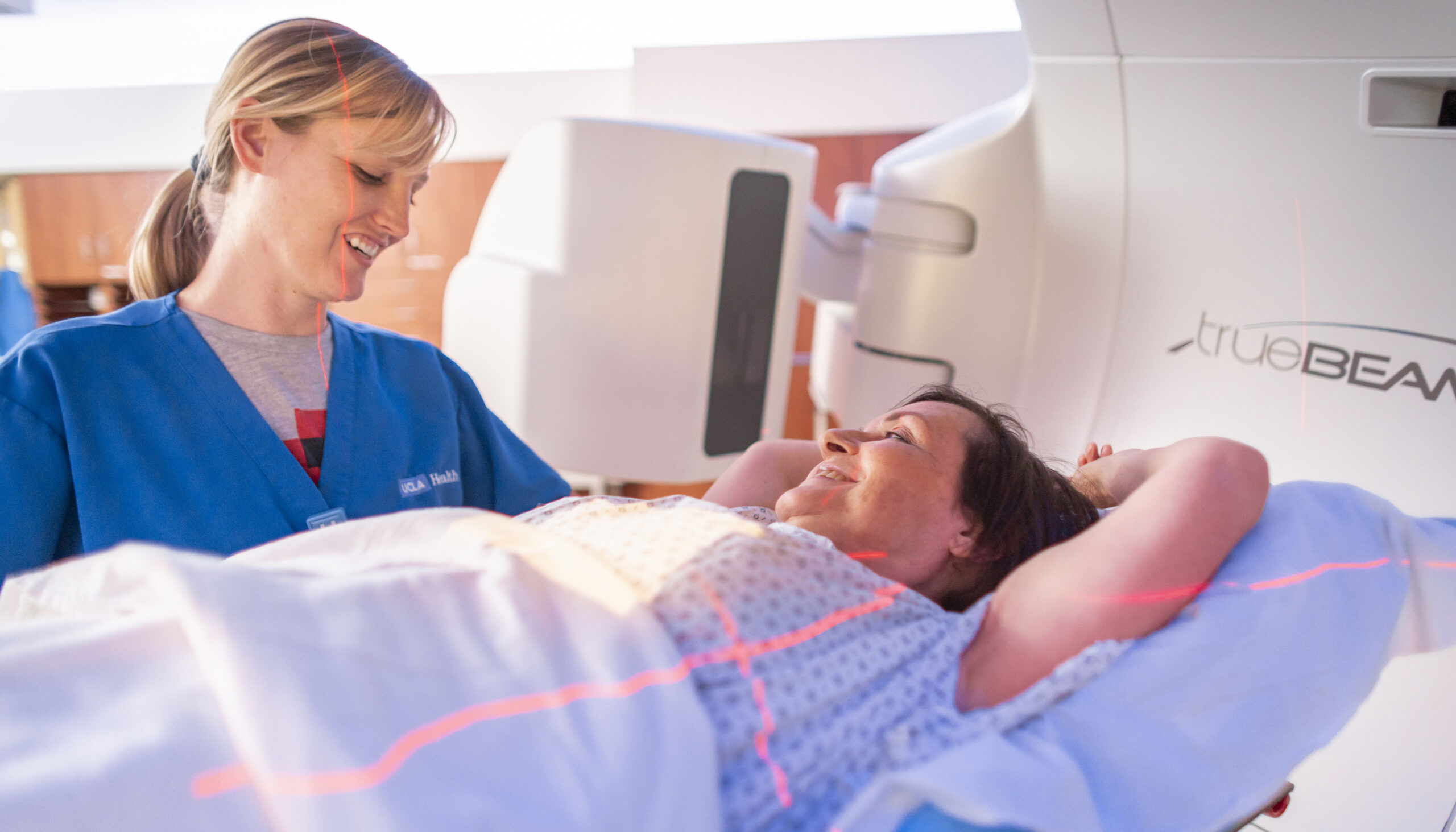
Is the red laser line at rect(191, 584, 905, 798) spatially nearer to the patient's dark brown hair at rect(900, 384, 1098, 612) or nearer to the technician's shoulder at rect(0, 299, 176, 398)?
the patient's dark brown hair at rect(900, 384, 1098, 612)

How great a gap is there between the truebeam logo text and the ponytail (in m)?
1.22

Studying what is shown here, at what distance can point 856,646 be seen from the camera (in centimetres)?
67

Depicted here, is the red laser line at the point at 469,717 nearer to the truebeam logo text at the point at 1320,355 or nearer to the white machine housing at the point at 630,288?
the truebeam logo text at the point at 1320,355

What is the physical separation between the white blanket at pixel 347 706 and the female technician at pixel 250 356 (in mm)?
304

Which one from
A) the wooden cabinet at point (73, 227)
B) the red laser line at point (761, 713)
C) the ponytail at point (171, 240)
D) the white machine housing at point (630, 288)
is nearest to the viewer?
the red laser line at point (761, 713)

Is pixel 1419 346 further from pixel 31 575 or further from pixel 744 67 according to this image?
pixel 744 67

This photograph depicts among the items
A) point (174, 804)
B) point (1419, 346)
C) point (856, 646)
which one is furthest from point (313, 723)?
point (1419, 346)

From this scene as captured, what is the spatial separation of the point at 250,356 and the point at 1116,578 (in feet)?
2.99

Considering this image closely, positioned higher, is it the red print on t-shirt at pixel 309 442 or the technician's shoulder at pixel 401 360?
the technician's shoulder at pixel 401 360

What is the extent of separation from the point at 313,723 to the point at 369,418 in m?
0.65

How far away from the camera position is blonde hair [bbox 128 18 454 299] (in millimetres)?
938

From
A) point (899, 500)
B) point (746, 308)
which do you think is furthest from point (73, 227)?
point (899, 500)

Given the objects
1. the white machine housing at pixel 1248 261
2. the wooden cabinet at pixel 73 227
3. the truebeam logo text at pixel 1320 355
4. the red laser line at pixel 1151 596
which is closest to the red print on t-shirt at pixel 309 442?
the red laser line at pixel 1151 596

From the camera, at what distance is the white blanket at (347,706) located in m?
0.45
